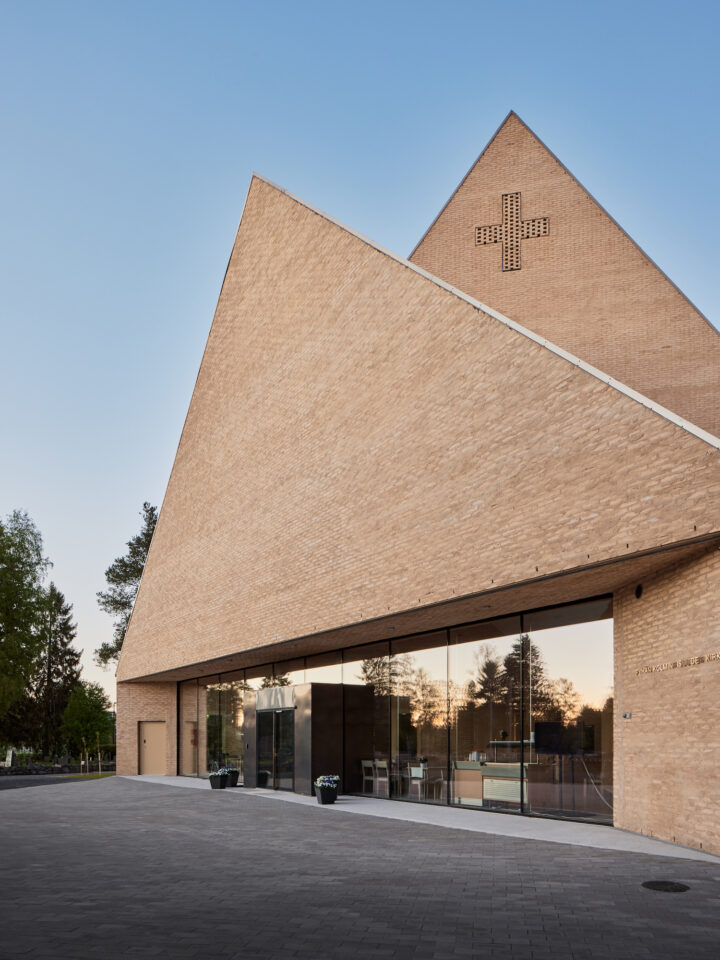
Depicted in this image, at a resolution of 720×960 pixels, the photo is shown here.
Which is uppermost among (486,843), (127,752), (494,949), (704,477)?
(704,477)

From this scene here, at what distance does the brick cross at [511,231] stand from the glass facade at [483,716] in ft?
32.5

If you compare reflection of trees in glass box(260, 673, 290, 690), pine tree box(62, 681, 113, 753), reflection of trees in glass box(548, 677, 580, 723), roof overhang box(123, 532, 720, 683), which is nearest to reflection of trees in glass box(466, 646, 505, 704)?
roof overhang box(123, 532, 720, 683)

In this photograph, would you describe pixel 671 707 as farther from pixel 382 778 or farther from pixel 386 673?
pixel 382 778

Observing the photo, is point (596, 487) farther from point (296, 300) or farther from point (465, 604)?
point (296, 300)

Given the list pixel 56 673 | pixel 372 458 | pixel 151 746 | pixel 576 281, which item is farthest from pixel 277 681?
pixel 56 673

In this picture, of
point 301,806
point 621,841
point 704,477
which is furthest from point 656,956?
point 301,806

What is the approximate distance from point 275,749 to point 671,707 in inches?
597

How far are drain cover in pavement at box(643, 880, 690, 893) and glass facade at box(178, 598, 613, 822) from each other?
5.97 m

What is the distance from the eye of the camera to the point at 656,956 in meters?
7.05

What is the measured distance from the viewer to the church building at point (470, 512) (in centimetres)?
1313

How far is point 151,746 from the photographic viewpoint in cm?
3878

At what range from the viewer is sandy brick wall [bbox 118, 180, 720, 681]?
42.9ft

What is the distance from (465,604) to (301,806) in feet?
24.1

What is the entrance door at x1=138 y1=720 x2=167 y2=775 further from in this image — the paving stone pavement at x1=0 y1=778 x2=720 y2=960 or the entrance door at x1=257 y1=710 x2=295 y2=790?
the paving stone pavement at x1=0 y1=778 x2=720 y2=960
